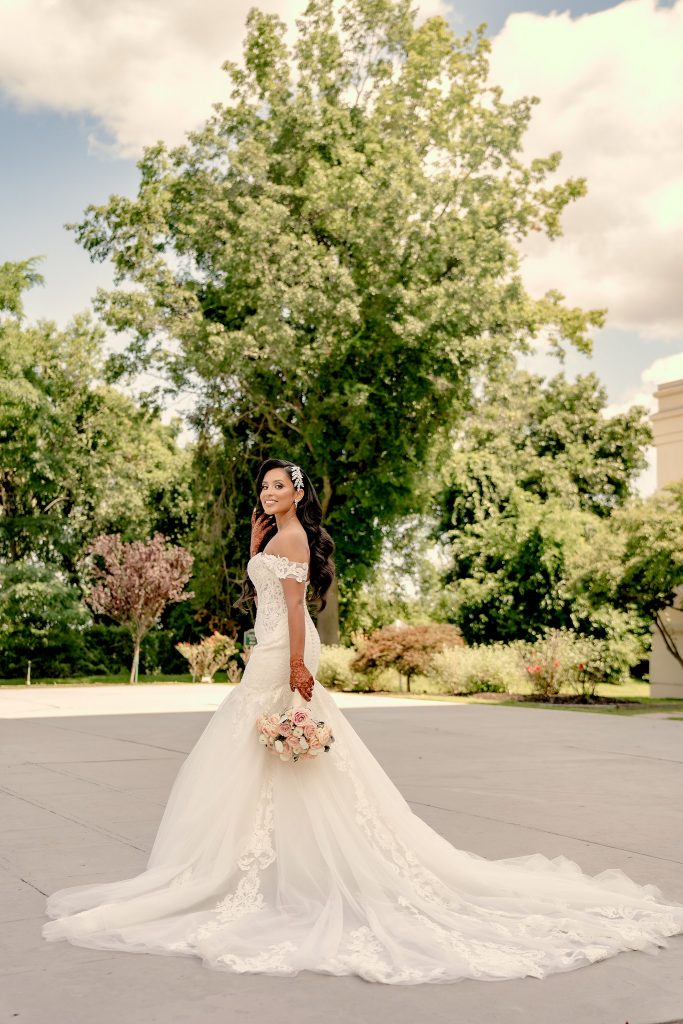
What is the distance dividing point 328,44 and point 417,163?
5.33m

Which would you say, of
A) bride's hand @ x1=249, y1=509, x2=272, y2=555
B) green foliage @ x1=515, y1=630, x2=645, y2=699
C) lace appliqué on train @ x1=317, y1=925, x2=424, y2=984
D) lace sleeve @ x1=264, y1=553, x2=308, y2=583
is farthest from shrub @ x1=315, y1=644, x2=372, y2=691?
lace appliqué on train @ x1=317, y1=925, x2=424, y2=984

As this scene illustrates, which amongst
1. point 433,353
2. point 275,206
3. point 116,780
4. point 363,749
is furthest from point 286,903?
point 275,206

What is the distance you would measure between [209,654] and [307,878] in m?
22.1

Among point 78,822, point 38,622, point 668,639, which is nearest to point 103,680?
point 38,622

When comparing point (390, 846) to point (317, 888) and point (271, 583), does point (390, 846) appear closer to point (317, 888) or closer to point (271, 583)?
point (317, 888)

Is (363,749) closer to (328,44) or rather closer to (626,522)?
(626,522)

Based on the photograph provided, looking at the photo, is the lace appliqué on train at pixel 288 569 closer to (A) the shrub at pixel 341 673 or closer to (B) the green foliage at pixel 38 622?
(A) the shrub at pixel 341 673

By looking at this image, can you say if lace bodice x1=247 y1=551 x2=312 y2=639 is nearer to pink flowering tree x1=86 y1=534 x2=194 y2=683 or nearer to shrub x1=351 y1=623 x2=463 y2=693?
shrub x1=351 y1=623 x2=463 y2=693

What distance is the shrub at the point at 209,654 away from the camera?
88.2 feet

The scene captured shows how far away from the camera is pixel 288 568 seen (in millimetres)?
5332

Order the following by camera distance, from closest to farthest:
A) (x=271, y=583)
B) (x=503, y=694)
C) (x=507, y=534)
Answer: (x=271, y=583) < (x=503, y=694) < (x=507, y=534)

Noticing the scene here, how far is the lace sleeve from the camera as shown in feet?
17.5

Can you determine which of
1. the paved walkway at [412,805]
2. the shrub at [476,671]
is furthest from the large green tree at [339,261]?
the paved walkway at [412,805]

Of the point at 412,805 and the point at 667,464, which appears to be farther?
the point at 667,464
